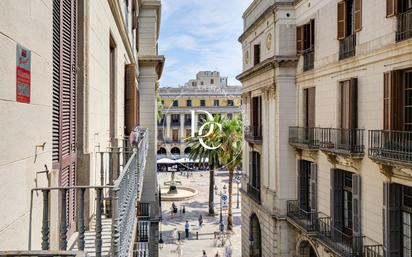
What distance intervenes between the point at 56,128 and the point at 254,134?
2151 centimetres

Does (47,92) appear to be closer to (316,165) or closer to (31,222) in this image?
(31,222)

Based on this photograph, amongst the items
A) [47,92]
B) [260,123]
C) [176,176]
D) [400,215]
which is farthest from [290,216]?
[176,176]

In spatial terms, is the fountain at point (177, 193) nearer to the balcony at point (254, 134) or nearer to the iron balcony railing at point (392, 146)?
the balcony at point (254, 134)

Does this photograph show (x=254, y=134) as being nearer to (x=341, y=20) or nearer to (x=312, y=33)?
(x=312, y=33)

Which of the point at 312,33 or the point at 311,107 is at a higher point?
the point at 312,33

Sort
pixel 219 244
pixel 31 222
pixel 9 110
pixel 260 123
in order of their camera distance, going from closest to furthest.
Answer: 1. pixel 9 110
2. pixel 31 222
3. pixel 260 123
4. pixel 219 244

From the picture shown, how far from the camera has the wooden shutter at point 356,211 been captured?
14852mm

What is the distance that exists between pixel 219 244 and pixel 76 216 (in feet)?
87.4

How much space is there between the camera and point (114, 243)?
11.1ft

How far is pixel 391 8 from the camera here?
41.3 feet

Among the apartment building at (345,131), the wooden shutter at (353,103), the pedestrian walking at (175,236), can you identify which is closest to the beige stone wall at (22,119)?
the apartment building at (345,131)

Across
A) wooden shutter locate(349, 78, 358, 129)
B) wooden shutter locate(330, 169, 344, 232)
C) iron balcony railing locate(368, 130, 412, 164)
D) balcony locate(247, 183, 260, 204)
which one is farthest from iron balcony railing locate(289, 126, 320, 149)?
balcony locate(247, 183, 260, 204)

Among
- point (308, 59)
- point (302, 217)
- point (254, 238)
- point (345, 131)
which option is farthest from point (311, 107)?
point (254, 238)

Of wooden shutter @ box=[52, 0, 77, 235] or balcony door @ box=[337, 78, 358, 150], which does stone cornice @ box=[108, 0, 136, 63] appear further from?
balcony door @ box=[337, 78, 358, 150]
